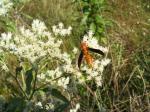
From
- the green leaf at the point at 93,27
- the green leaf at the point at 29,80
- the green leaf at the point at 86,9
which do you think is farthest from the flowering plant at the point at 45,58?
the green leaf at the point at 86,9

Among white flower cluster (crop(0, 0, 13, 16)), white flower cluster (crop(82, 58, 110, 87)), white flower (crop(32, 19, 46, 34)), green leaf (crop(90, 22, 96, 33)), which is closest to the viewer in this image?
white flower cluster (crop(82, 58, 110, 87))

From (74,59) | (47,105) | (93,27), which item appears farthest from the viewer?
(93,27)

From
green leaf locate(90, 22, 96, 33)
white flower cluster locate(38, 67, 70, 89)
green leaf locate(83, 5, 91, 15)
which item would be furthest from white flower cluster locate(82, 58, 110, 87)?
green leaf locate(83, 5, 91, 15)

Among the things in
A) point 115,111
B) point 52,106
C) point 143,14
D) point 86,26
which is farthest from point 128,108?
point 143,14

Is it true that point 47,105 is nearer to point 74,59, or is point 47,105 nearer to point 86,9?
point 74,59

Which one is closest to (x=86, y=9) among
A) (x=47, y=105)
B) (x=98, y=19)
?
(x=98, y=19)

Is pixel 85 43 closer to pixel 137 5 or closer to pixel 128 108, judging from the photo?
pixel 128 108

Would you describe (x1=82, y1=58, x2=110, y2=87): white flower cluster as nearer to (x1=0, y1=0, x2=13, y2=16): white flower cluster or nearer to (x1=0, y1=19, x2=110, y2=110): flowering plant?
(x1=0, y1=19, x2=110, y2=110): flowering plant
